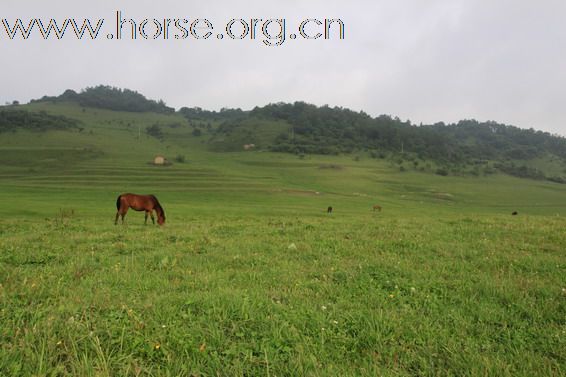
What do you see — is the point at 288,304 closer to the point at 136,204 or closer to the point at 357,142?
the point at 136,204

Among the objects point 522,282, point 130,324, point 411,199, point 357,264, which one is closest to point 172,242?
point 357,264

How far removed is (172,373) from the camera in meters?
3.74

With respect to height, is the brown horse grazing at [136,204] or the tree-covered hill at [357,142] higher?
the tree-covered hill at [357,142]

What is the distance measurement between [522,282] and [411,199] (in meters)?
74.8

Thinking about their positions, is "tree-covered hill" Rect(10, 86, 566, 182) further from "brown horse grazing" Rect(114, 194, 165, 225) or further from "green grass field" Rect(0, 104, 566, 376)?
"green grass field" Rect(0, 104, 566, 376)

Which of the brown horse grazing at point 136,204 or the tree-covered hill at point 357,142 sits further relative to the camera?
the tree-covered hill at point 357,142

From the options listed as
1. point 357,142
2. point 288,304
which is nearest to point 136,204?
point 288,304

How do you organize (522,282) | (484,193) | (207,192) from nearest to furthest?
1. (522,282)
2. (207,192)
3. (484,193)

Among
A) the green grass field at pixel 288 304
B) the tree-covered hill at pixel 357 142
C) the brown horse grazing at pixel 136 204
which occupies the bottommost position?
the brown horse grazing at pixel 136 204

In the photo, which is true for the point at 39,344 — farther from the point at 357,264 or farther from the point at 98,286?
the point at 357,264

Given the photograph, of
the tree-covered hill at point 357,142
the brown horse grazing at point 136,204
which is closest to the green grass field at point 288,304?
the brown horse grazing at point 136,204

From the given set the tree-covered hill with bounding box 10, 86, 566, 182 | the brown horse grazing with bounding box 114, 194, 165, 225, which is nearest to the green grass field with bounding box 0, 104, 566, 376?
the brown horse grazing with bounding box 114, 194, 165, 225

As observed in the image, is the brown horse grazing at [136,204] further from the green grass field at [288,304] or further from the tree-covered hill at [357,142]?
the tree-covered hill at [357,142]

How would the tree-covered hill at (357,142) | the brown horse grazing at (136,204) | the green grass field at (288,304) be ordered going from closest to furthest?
1. the green grass field at (288,304)
2. the brown horse grazing at (136,204)
3. the tree-covered hill at (357,142)
